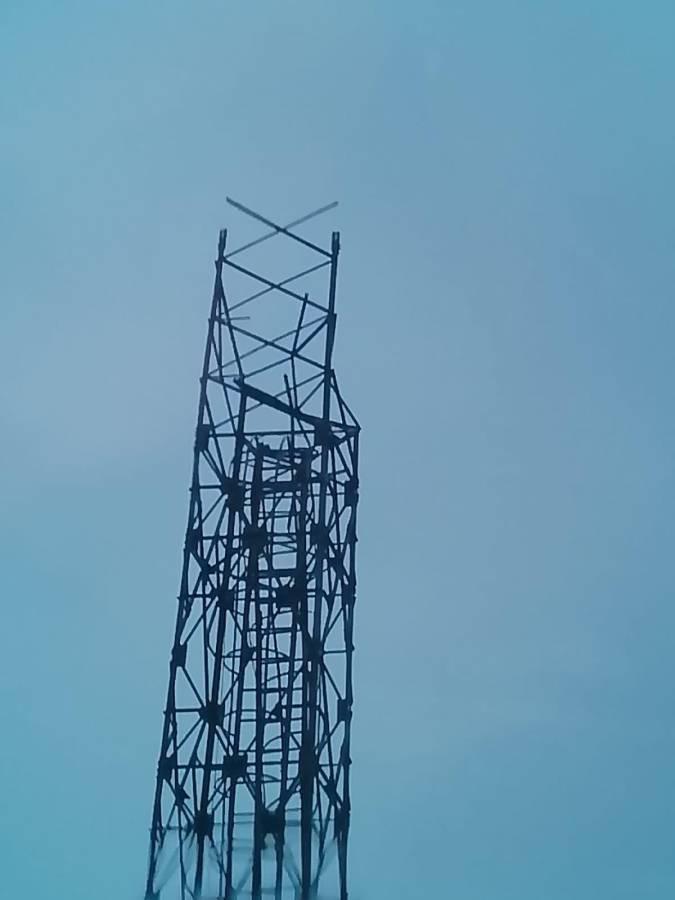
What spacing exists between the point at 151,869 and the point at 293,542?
574 centimetres

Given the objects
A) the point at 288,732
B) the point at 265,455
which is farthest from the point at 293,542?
the point at 288,732

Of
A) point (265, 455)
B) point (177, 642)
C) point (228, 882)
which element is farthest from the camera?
point (265, 455)

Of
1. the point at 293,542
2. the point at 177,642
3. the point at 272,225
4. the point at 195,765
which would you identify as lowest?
the point at 195,765

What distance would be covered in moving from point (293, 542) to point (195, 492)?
1.99 m

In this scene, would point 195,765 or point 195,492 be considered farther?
point 195,492

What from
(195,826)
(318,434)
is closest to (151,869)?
(195,826)

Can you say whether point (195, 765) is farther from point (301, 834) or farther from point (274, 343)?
point (274, 343)

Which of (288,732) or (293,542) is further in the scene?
(293,542)

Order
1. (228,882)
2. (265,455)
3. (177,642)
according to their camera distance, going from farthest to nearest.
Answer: (265,455), (177,642), (228,882)

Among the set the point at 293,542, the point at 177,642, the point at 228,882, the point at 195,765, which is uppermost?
the point at 293,542

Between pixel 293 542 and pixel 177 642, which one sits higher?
pixel 293 542

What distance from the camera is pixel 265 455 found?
20.3m

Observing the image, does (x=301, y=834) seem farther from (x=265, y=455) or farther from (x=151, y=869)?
(x=265, y=455)

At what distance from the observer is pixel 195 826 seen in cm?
1828
